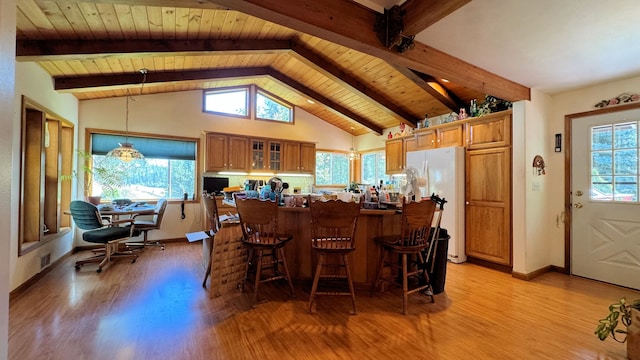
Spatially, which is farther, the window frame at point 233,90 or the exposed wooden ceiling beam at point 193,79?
the window frame at point 233,90

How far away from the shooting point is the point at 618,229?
323 centimetres

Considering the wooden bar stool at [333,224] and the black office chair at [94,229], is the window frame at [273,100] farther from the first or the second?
the wooden bar stool at [333,224]

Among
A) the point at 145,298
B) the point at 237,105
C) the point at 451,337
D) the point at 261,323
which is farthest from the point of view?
the point at 237,105

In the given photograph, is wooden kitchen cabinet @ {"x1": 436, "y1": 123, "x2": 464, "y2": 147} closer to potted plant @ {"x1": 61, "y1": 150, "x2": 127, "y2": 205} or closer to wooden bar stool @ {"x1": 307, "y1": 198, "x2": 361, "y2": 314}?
wooden bar stool @ {"x1": 307, "y1": 198, "x2": 361, "y2": 314}

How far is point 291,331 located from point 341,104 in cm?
505

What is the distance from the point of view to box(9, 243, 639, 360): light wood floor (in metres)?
1.90

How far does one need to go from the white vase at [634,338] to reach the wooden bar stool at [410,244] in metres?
1.33

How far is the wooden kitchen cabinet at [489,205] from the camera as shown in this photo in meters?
3.69

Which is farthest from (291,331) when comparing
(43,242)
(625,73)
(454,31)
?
(625,73)

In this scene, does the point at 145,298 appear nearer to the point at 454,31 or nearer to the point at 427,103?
the point at 454,31

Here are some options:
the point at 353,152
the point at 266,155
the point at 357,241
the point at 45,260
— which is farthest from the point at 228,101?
the point at 357,241

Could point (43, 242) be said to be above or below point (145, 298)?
above

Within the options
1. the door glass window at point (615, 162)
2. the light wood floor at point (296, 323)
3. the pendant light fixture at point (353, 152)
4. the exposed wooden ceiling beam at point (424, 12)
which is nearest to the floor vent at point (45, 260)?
the light wood floor at point (296, 323)

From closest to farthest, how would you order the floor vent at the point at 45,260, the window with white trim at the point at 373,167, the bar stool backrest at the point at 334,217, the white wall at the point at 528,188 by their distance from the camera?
the bar stool backrest at the point at 334,217, the floor vent at the point at 45,260, the white wall at the point at 528,188, the window with white trim at the point at 373,167
